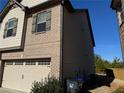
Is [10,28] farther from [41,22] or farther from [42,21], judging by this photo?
[42,21]

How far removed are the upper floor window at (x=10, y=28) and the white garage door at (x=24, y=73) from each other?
2.78 meters

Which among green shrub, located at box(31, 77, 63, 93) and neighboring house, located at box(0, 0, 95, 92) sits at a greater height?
neighboring house, located at box(0, 0, 95, 92)

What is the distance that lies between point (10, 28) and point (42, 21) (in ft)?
13.6

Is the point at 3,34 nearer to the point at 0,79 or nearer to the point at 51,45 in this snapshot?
the point at 0,79

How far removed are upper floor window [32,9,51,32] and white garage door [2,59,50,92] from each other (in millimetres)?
2718

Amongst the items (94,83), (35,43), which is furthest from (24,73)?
(94,83)

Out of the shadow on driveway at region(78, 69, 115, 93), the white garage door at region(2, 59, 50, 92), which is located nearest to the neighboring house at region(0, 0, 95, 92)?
the white garage door at region(2, 59, 50, 92)

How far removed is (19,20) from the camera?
→ 1320 cm

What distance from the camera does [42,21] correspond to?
11867 millimetres

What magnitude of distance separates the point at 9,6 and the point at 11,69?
22.0 ft

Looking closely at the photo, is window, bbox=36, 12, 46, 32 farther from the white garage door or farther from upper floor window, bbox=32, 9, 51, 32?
the white garage door

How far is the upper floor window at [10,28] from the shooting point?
1353 centimetres

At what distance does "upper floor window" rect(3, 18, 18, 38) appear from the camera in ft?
44.4

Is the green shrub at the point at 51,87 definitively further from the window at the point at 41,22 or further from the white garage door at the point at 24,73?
the window at the point at 41,22
